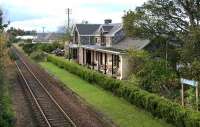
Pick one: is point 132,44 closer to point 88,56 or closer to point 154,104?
point 88,56

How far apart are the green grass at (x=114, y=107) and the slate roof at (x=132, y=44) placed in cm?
717

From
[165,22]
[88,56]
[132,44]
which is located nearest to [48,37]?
[88,56]

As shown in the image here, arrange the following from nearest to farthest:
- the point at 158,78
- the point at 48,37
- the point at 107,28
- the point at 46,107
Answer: the point at 46,107, the point at 158,78, the point at 107,28, the point at 48,37

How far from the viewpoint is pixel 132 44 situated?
158 feet

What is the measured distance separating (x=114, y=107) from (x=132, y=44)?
2104 centimetres

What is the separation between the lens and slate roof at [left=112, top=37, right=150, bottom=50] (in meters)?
43.2

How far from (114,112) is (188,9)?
11697 mm

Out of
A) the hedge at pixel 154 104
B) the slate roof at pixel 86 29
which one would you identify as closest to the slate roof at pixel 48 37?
the slate roof at pixel 86 29

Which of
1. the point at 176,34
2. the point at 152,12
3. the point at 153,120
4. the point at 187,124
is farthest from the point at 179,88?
the point at 187,124

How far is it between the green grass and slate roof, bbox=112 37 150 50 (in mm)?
7166

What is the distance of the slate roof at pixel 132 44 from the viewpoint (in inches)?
1702

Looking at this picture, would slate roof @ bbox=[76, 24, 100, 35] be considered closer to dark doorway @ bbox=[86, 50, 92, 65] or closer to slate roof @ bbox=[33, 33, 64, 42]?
dark doorway @ bbox=[86, 50, 92, 65]

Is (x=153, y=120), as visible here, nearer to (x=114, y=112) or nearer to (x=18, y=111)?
(x=114, y=112)

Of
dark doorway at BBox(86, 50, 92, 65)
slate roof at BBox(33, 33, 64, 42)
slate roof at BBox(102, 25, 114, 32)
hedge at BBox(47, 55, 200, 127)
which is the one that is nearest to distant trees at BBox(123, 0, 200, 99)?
hedge at BBox(47, 55, 200, 127)
